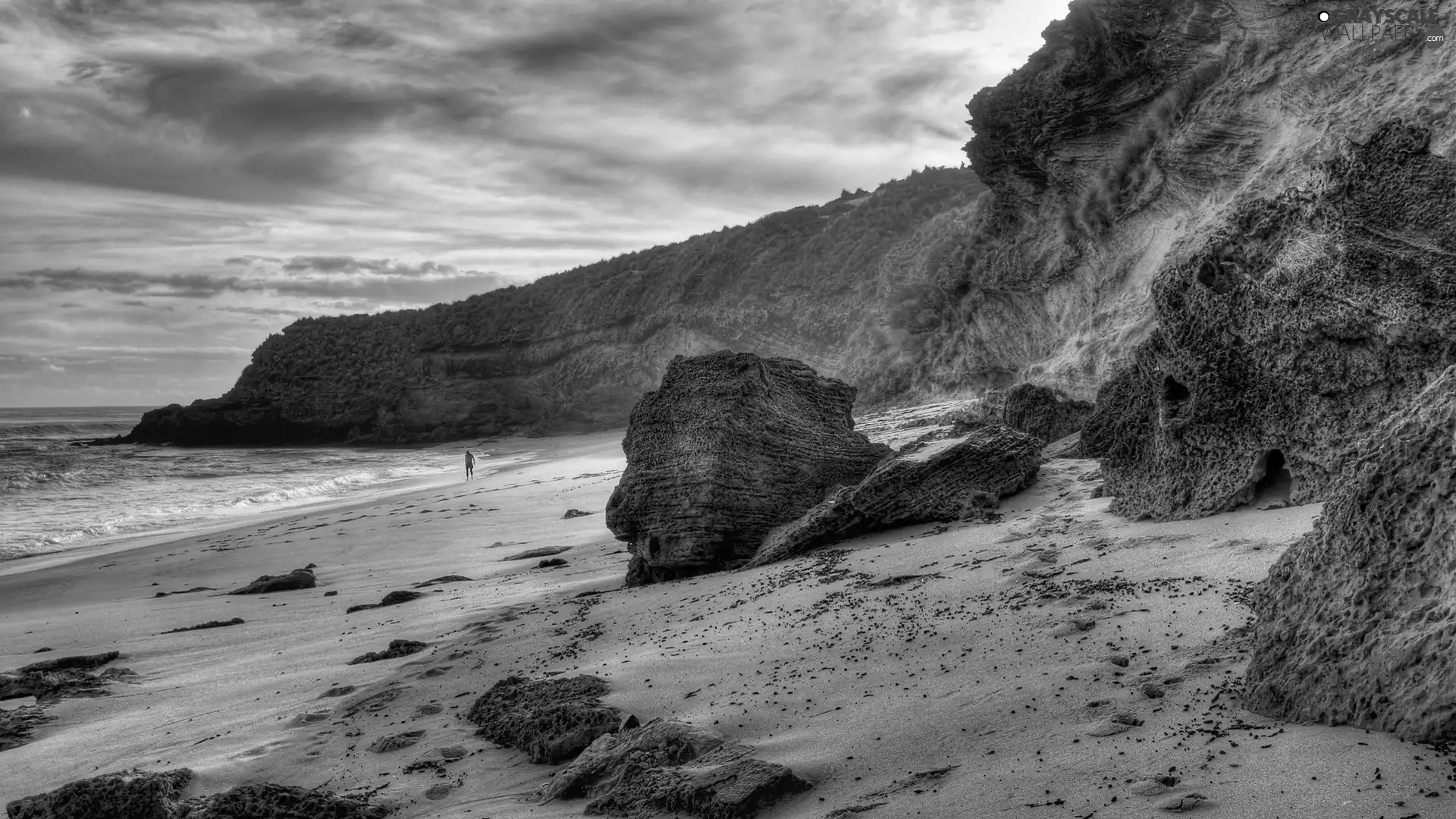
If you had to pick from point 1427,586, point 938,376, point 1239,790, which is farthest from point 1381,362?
point 938,376

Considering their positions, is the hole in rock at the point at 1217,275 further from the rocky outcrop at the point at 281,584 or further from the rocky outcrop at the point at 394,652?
the rocky outcrop at the point at 281,584

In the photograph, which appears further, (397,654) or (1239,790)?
(397,654)

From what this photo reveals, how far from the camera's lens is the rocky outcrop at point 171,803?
394 centimetres

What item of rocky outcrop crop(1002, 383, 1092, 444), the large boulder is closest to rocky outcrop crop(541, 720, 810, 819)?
the large boulder

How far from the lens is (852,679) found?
15.0 feet

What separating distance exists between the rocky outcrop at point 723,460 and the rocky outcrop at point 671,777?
428 cm

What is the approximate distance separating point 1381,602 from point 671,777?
7.87ft

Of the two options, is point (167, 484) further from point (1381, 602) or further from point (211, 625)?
point (1381, 602)

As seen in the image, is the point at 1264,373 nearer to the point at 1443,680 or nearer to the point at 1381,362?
the point at 1381,362

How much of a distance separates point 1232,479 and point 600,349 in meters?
48.0

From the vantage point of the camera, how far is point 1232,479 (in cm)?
596

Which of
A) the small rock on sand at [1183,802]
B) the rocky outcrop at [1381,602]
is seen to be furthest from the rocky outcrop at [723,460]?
the small rock on sand at [1183,802]

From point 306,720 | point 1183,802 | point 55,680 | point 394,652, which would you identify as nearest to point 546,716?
point 306,720

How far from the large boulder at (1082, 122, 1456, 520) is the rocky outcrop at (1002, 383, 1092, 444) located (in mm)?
6684
